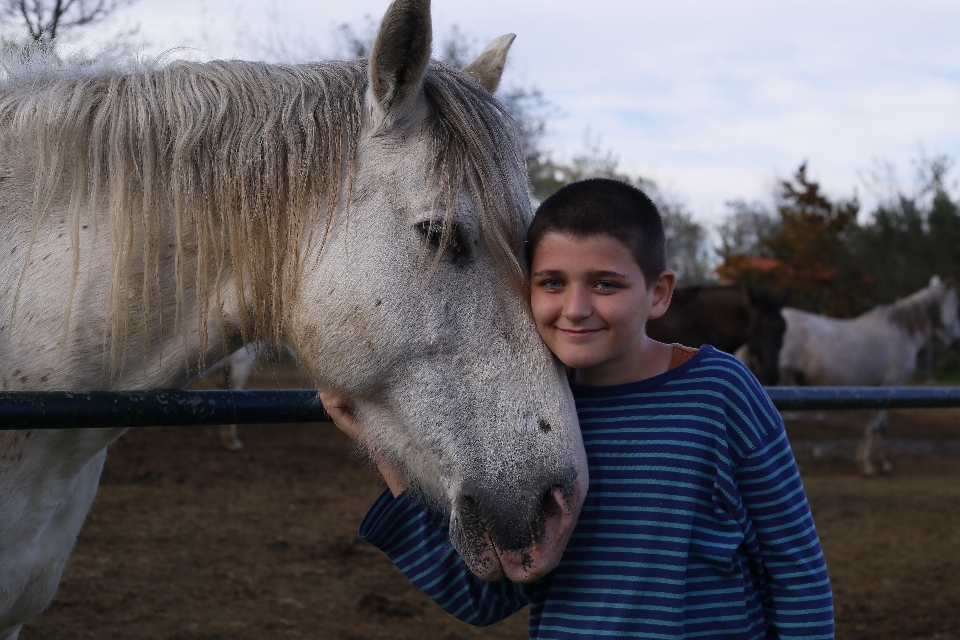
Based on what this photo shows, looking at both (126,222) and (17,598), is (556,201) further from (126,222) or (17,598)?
(17,598)

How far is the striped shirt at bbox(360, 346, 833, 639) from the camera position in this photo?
4.45 ft

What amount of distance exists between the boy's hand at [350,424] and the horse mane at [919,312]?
11.1m

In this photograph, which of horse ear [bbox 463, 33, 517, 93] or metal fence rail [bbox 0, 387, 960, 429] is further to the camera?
horse ear [bbox 463, 33, 517, 93]

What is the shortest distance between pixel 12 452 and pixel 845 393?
2128 mm

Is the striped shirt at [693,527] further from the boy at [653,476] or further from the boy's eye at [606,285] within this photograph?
the boy's eye at [606,285]

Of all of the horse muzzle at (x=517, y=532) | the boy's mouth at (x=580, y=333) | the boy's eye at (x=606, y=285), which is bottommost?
the horse muzzle at (x=517, y=532)

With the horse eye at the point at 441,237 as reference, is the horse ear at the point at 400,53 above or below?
above

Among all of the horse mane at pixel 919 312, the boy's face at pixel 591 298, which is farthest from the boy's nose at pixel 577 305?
the horse mane at pixel 919 312

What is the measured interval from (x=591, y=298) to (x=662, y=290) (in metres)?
0.20

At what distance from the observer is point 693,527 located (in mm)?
1383

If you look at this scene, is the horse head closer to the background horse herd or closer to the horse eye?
the horse eye

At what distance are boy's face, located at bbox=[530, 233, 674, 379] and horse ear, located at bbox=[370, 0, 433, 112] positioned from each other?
44cm

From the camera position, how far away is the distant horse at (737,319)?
348 inches

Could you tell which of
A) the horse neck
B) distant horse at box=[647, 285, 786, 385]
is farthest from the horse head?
the horse neck
